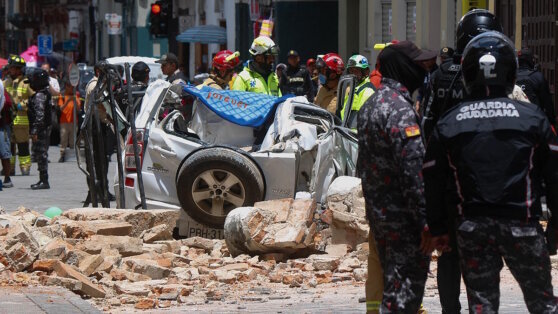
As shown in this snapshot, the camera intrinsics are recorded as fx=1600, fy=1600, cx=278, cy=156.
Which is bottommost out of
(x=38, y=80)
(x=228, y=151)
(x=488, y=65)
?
(x=38, y=80)

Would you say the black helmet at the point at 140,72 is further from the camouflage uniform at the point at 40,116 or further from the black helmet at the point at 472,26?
the black helmet at the point at 472,26

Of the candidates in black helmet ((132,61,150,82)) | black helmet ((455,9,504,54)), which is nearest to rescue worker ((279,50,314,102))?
black helmet ((132,61,150,82))

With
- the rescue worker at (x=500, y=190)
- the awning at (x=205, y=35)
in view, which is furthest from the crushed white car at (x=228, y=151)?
the awning at (x=205, y=35)

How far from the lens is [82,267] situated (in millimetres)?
11156

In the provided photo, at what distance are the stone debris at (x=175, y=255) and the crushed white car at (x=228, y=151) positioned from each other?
45 cm

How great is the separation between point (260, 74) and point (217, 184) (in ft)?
9.91

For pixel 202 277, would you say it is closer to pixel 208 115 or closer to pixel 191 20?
pixel 208 115

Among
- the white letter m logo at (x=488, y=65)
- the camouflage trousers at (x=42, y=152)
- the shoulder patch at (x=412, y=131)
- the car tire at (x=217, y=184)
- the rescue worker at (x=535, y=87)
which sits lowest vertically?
the camouflage trousers at (x=42, y=152)

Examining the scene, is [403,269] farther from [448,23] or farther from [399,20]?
[399,20]

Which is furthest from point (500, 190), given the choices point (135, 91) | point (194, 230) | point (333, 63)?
point (135, 91)

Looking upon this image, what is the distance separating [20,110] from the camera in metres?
24.3

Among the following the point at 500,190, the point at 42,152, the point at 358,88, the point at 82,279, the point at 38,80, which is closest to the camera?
the point at 500,190

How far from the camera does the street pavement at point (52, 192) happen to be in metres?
19.1

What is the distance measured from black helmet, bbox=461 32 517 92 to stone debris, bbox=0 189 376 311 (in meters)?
3.75
